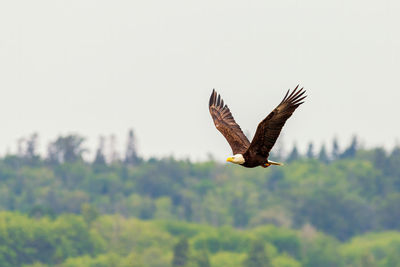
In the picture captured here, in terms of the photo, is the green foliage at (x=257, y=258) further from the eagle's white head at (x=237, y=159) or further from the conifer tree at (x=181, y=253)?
the eagle's white head at (x=237, y=159)

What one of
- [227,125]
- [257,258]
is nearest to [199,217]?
[257,258]

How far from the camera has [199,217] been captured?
612 feet

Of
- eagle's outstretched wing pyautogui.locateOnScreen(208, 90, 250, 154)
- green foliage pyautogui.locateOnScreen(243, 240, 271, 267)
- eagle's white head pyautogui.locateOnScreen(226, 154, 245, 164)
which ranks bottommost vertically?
green foliage pyautogui.locateOnScreen(243, 240, 271, 267)

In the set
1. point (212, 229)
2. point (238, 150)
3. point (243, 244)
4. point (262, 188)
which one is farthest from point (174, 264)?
point (238, 150)

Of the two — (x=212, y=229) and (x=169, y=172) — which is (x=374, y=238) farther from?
(x=169, y=172)

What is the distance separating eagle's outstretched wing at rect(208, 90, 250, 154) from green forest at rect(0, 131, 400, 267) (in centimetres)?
10259

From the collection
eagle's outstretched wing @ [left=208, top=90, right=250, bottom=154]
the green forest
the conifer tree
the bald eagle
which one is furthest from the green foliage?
the bald eagle

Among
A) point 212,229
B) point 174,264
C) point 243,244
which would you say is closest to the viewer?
point 174,264

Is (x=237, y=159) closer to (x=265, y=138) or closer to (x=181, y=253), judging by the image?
(x=265, y=138)

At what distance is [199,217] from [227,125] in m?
156

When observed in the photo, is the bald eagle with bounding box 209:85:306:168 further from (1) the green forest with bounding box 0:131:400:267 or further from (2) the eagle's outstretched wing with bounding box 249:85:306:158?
(1) the green forest with bounding box 0:131:400:267

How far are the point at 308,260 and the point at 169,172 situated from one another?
47009 millimetres

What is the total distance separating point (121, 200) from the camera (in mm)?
191125

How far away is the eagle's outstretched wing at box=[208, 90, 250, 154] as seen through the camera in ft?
97.0
